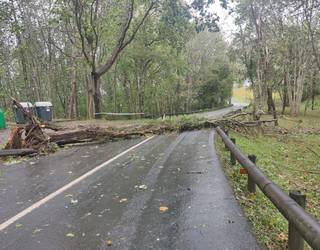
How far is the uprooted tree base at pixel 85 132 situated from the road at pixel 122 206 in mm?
2210

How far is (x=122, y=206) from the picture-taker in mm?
5664

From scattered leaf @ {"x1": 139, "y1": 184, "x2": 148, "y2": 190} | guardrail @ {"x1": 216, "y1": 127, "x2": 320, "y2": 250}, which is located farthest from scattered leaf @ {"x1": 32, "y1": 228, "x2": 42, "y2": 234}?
guardrail @ {"x1": 216, "y1": 127, "x2": 320, "y2": 250}

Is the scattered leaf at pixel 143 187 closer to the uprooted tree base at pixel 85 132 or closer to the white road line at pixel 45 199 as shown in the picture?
the white road line at pixel 45 199

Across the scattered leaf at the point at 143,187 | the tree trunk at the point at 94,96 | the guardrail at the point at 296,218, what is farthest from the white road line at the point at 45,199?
the tree trunk at the point at 94,96

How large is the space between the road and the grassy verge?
0.27m

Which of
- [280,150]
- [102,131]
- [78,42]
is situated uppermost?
[78,42]

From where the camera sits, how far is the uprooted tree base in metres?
11.9

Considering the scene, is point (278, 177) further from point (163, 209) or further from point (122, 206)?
point (122, 206)

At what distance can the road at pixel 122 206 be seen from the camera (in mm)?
4336

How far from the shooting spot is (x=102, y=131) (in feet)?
47.7

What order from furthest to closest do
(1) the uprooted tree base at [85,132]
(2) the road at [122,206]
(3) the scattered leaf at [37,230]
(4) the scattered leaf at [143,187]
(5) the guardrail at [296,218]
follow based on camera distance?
(1) the uprooted tree base at [85,132], (4) the scattered leaf at [143,187], (3) the scattered leaf at [37,230], (2) the road at [122,206], (5) the guardrail at [296,218]

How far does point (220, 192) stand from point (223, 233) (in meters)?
1.83

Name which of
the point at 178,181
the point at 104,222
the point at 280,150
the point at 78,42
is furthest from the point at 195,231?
the point at 78,42

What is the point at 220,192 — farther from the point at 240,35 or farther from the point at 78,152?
the point at 240,35
